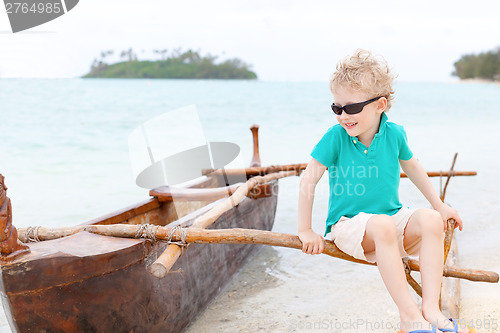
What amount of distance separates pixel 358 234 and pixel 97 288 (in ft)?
4.03

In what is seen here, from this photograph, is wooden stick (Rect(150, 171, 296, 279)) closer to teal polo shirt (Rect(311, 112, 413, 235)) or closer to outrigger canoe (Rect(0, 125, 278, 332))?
outrigger canoe (Rect(0, 125, 278, 332))

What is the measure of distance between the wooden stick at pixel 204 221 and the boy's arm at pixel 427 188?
110 centimetres

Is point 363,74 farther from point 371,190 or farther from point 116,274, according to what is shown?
point 116,274

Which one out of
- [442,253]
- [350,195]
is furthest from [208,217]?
[442,253]

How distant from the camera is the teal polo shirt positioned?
214 cm

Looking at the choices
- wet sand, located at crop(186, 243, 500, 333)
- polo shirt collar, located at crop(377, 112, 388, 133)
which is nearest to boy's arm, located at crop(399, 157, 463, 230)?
polo shirt collar, located at crop(377, 112, 388, 133)

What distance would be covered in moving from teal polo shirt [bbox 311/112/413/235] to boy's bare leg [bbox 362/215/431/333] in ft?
0.64

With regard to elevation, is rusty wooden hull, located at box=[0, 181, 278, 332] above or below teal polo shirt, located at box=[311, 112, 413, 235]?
below

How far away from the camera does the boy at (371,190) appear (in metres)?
1.92

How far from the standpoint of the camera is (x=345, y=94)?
6.68ft

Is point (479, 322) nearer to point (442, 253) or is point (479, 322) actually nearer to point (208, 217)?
point (442, 253)

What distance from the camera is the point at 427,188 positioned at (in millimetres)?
2279

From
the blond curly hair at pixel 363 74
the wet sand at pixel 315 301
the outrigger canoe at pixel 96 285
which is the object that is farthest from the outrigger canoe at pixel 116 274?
the blond curly hair at pixel 363 74

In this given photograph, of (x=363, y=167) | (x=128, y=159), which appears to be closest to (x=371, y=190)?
(x=363, y=167)
